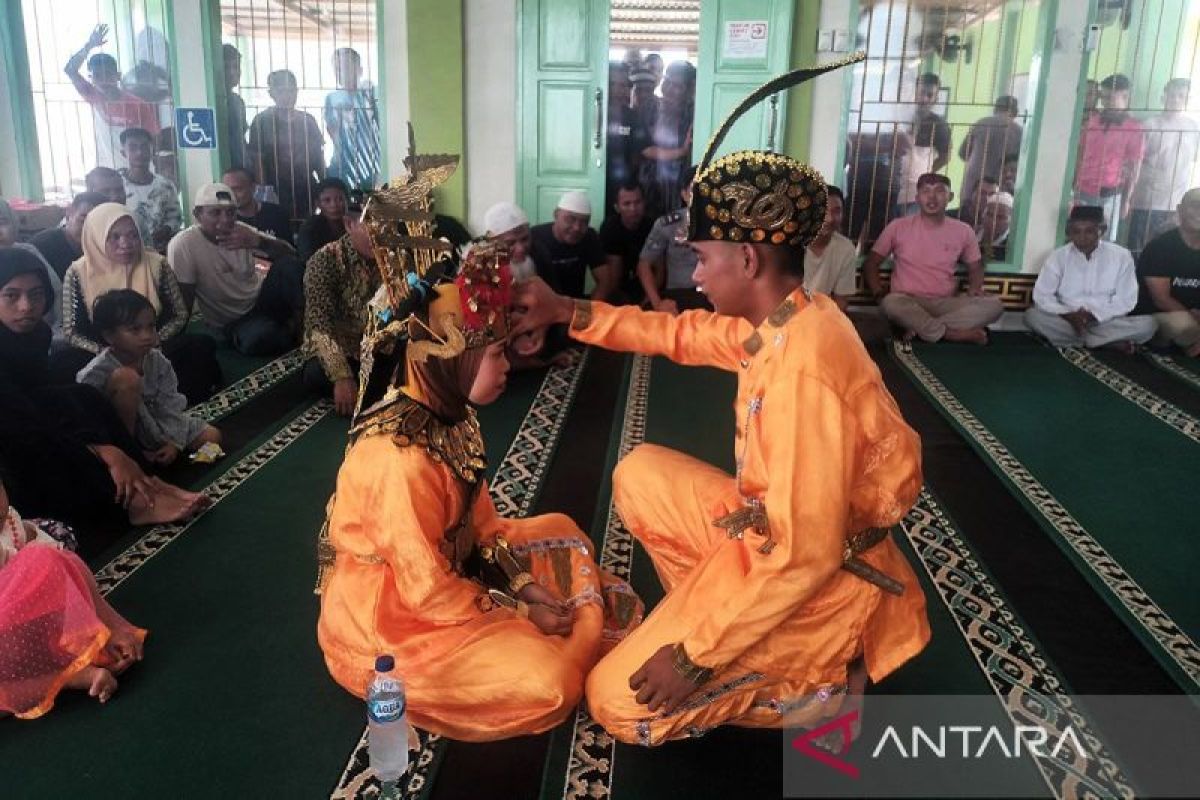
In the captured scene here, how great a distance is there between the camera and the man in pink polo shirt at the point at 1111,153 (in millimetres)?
6762

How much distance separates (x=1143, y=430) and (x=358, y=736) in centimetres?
388

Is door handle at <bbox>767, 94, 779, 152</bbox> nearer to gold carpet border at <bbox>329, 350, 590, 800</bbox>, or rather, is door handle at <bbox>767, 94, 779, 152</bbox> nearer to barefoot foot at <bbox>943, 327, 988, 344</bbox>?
barefoot foot at <bbox>943, 327, 988, 344</bbox>

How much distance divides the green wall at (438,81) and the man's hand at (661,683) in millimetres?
5624

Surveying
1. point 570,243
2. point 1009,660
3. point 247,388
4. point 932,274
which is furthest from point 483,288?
point 932,274

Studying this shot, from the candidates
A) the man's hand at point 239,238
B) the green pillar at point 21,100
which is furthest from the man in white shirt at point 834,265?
the green pillar at point 21,100

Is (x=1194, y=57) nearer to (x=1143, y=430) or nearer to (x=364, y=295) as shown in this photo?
(x=1143, y=430)

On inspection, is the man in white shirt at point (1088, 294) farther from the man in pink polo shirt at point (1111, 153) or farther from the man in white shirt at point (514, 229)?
the man in white shirt at point (514, 229)

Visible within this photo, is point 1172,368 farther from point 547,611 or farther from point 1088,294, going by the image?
point 547,611

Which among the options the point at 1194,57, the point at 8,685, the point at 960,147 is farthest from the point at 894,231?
the point at 8,685

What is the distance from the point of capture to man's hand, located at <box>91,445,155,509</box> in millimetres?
3197

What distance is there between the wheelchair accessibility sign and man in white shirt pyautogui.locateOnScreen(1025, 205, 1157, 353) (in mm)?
5839

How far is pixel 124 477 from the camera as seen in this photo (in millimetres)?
3201

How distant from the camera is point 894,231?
662 cm

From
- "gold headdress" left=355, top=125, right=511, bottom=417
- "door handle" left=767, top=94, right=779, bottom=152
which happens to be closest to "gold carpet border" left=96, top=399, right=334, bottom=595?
"gold headdress" left=355, top=125, right=511, bottom=417
